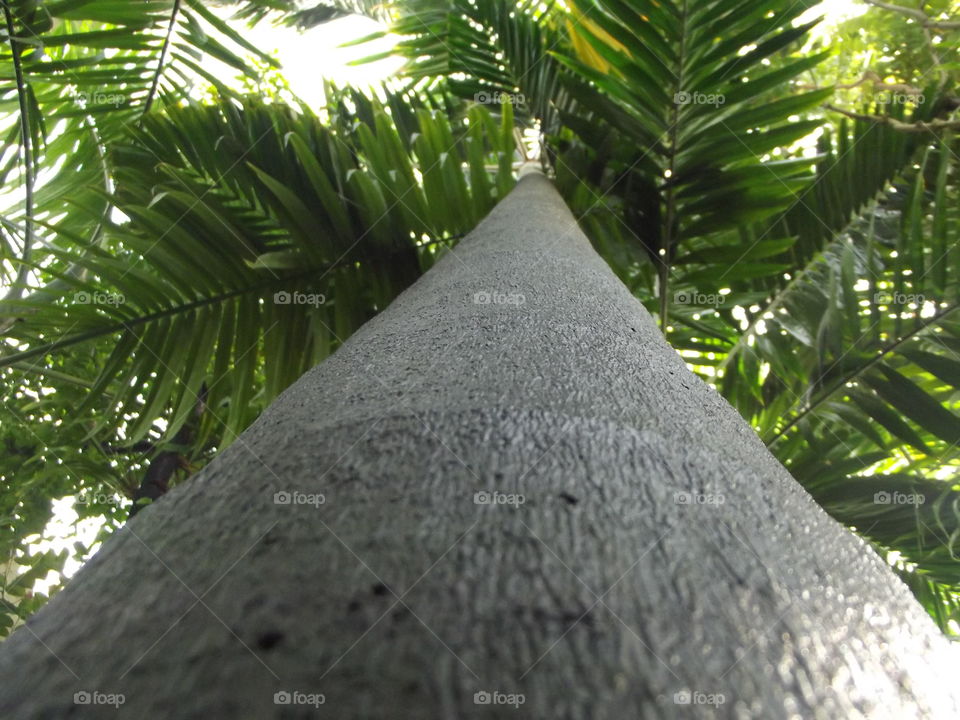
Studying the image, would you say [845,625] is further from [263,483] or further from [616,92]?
[616,92]

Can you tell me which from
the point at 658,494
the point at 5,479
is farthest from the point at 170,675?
the point at 5,479

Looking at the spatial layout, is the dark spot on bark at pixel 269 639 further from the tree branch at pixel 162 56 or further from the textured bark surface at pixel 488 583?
the tree branch at pixel 162 56

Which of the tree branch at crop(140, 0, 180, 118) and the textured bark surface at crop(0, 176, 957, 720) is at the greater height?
the tree branch at crop(140, 0, 180, 118)

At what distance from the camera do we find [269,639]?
0.29m

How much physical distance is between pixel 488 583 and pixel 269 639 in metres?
0.10

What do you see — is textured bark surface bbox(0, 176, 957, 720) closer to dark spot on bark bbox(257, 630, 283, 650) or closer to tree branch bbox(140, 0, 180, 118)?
dark spot on bark bbox(257, 630, 283, 650)

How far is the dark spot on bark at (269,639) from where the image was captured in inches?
11.1

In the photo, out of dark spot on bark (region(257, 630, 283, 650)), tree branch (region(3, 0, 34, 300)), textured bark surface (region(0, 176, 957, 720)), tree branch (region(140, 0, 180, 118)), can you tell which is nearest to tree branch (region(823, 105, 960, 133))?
textured bark surface (region(0, 176, 957, 720))

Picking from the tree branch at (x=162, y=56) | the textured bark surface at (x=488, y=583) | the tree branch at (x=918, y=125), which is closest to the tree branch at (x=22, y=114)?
the tree branch at (x=162, y=56)

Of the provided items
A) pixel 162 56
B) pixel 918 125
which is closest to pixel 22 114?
pixel 162 56

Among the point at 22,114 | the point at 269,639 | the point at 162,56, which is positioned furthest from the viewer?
the point at 162,56

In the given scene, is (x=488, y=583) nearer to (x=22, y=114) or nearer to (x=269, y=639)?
(x=269, y=639)

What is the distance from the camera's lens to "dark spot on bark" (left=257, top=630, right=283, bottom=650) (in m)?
0.28

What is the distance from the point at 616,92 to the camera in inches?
58.2
